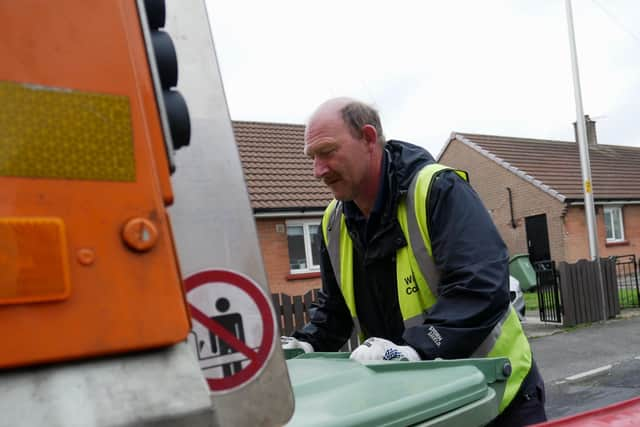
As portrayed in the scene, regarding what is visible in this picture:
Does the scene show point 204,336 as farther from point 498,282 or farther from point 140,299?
point 498,282

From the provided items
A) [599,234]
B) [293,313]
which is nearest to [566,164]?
[599,234]

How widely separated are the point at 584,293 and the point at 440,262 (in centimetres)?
1010

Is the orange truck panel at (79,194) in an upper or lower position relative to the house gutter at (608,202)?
upper

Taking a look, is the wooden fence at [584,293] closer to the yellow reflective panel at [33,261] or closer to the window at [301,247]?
the window at [301,247]

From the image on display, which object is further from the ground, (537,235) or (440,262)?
(440,262)

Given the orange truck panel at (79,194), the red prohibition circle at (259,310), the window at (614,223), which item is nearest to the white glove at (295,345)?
the red prohibition circle at (259,310)

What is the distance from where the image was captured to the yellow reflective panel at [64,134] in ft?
2.63

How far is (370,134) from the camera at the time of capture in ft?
7.45

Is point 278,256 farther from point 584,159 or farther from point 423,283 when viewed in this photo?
point 423,283

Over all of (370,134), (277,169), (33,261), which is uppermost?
(277,169)

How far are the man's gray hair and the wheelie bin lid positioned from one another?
0.82 m

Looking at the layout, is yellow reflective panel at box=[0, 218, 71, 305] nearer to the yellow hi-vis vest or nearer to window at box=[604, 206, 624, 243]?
the yellow hi-vis vest

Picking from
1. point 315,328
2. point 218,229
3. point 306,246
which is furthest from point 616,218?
point 218,229

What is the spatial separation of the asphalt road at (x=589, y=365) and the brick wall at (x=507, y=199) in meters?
11.0
